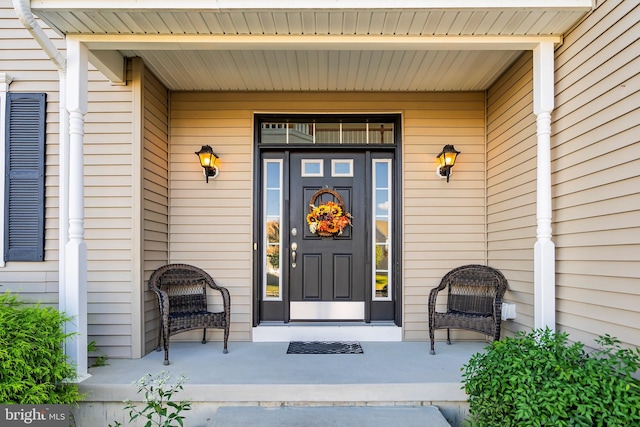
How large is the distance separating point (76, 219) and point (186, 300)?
4.37ft

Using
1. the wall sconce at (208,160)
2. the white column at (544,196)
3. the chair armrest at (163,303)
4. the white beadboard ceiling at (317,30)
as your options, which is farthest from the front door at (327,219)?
the white column at (544,196)

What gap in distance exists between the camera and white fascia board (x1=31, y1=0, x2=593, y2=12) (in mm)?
2488

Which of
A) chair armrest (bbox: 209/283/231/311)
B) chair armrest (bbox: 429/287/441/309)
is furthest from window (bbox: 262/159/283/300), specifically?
chair armrest (bbox: 429/287/441/309)

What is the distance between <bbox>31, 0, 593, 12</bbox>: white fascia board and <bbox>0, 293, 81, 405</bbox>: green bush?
1.91 m

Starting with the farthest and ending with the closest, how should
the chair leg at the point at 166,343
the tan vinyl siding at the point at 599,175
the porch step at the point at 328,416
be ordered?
1. the chair leg at the point at 166,343
2. the porch step at the point at 328,416
3. the tan vinyl siding at the point at 599,175

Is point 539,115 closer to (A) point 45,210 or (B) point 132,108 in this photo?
(B) point 132,108

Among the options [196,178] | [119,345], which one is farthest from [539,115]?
[119,345]

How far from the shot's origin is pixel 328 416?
2504 mm

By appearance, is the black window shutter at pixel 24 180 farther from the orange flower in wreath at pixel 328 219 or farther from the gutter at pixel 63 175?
the orange flower in wreath at pixel 328 219

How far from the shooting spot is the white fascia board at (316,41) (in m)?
2.81

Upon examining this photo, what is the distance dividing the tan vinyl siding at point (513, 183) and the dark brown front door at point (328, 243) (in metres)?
1.23

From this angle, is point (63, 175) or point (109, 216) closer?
point (63, 175)

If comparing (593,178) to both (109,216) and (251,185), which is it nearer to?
(251,185)

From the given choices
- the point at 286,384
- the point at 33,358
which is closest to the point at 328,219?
the point at 286,384
